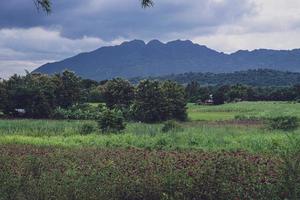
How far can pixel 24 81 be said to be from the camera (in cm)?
7156

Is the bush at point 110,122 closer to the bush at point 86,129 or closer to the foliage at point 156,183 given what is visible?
the bush at point 86,129

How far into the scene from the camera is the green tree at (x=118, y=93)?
240 feet

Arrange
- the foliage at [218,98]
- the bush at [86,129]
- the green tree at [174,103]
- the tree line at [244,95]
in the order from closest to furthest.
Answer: the bush at [86,129], the green tree at [174,103], the foliage at [218,98], the tree line at [244,95]

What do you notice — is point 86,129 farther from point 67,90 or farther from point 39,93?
point 67,90

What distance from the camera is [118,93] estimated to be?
241ft

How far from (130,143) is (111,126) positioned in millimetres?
11856

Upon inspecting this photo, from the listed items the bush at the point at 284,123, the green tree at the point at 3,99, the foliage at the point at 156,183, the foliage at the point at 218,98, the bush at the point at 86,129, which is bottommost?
the foliage at the point at 218,98

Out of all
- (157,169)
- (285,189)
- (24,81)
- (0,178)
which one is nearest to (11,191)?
(0,178)

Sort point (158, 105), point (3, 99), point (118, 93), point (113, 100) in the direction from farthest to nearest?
point (113, 100), point (118, 93), point (3, 99), point (158, 105)

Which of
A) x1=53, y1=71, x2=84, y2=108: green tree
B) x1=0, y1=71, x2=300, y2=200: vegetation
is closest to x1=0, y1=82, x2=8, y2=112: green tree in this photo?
x1=0, y1=71, x2=300, y2=200: vegetation

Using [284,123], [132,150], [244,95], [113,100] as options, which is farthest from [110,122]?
[244,95]

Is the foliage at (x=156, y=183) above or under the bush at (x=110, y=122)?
above

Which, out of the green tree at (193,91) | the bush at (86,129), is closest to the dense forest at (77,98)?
the bush at (86,129)

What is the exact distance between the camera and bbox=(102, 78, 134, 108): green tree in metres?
73.1
